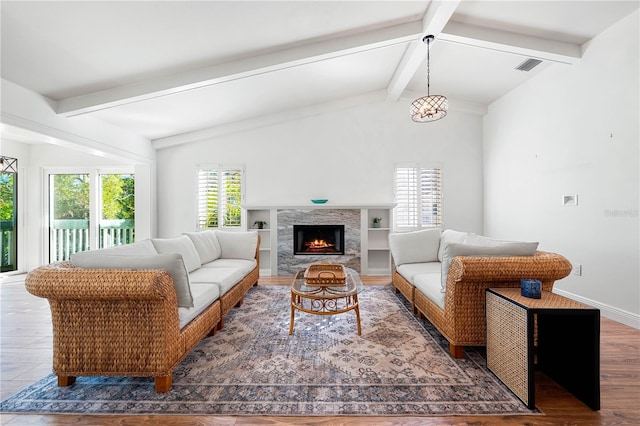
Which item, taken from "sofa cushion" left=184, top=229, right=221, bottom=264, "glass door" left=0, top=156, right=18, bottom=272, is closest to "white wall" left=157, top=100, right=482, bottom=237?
"sofa cushion" left=184, top=229, right=221, bottom=264

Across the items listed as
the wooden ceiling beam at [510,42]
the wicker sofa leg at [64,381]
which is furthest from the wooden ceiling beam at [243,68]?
the wicker sofa leg at [64,381]

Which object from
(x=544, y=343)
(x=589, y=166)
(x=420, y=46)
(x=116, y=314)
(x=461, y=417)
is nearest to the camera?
(x=461, y=417)

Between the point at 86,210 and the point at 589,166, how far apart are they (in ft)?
26.5

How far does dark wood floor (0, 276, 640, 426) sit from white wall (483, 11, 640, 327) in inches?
26.5

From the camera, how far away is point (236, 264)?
12.1 ft

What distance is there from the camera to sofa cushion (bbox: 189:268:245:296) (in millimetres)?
2803

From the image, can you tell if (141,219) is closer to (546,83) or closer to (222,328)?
(222,328)

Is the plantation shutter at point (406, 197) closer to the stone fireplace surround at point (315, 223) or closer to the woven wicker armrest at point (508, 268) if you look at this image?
the stone fireplace surround at point (315, 223)

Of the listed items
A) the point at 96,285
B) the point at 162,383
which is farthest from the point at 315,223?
the point at 96,285

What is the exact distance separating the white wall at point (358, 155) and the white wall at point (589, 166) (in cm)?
93

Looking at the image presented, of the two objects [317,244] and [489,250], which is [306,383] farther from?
[317,244]

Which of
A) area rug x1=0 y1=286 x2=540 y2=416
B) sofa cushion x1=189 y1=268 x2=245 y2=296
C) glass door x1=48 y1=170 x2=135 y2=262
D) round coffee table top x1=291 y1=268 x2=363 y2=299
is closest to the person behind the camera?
area rug x1=0 y1=286 x2=540 y2=416

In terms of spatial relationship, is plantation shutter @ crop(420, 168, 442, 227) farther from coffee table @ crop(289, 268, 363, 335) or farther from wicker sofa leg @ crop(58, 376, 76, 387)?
wicker sofa leg @ crop(58, 376, 76, 387)

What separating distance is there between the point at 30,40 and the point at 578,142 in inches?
229
